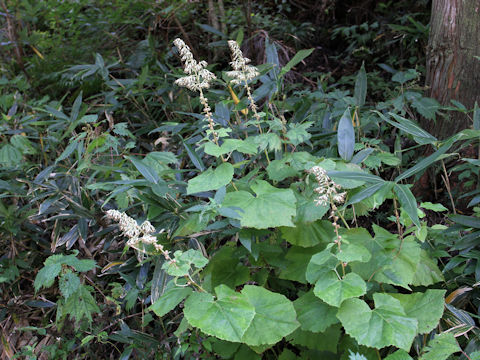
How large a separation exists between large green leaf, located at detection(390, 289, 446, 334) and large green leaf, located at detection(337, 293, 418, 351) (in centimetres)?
12

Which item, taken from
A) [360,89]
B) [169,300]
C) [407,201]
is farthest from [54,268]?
[360,89]

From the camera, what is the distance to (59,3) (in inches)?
161

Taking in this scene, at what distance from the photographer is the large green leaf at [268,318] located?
4.38 feet

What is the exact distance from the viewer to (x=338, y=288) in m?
1.31

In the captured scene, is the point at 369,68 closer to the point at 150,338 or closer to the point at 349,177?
the point at 349,177

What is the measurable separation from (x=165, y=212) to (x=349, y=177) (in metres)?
0.81

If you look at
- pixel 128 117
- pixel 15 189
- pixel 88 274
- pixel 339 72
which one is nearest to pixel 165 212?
pixel 88 274

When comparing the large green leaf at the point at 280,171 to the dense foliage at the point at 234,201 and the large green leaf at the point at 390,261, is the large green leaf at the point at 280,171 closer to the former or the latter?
the dense foliage at the point at 234,201

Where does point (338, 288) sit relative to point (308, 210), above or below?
below

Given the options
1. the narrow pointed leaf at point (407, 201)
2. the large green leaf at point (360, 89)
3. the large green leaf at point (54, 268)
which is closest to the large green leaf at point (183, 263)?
the narrow pointed leaf at point (407, 201)

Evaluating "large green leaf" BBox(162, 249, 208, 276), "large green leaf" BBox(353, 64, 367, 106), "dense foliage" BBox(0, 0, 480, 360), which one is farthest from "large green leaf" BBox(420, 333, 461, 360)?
"large green leaf" BBox(353, 64, 367, 106)

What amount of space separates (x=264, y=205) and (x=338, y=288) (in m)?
0.36

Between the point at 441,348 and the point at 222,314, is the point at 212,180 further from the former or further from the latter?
the point at 441,348

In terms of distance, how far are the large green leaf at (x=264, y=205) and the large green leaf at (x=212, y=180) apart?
3.2 inches
